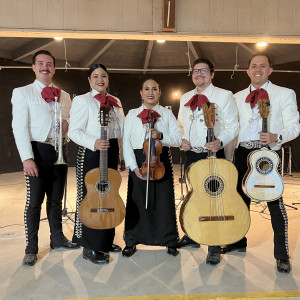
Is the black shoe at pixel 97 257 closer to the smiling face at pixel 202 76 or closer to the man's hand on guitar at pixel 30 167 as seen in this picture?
the man's hand on guitar at pixel 30 167

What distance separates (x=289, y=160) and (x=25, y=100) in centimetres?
776

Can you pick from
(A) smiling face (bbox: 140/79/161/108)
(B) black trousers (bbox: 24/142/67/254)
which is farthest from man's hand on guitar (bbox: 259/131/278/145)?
(B) black trousers (bbox: 24/142/67/254)

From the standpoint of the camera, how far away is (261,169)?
2768 mm

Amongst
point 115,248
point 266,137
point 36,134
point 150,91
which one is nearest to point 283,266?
point 266,137

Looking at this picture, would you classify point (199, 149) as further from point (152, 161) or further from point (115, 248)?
point (115, 248)

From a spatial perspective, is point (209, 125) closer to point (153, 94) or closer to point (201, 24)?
point (153, 94)

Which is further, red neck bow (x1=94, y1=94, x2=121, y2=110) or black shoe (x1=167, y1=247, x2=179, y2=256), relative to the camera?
black shoe (x1=167, y1=247, x2=179, y2=256)

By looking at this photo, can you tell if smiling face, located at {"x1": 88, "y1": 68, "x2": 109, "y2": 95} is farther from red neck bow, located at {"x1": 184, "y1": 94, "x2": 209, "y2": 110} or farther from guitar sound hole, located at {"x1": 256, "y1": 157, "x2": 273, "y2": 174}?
guitar sound hole, located at {"x1": 256, "y1": 157, "x2": 273, "y2": 174}

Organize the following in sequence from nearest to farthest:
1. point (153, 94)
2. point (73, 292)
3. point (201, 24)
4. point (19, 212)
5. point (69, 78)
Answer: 1. point (73, 292)
2. point (153, 94)
3. point (201, 24)
4. point (19, 212)
5. point (69, 78)

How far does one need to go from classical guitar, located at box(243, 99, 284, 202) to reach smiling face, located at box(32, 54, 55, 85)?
1.99 meters

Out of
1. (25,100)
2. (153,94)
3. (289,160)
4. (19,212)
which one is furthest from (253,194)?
(289,160)

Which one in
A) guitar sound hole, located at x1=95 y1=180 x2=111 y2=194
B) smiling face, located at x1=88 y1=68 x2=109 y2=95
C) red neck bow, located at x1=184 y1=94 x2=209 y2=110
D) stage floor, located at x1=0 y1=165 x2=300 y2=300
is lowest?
stage floor, located at x1=0 y1=165 x2=300 y2=300

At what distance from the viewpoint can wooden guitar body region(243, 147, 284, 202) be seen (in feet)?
8.97

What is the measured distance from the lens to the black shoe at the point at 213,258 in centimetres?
300
